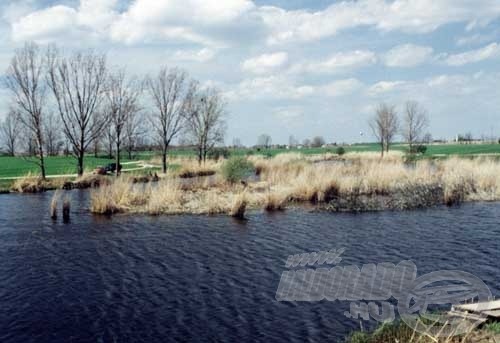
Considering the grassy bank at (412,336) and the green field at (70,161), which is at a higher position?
the green field at (70,161)

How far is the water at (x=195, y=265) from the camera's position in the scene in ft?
27.4

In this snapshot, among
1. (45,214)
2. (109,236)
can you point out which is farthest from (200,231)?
(45,214)

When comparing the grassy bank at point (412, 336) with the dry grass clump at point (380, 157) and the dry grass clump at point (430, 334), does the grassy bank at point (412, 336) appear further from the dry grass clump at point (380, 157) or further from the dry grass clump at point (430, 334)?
the dry grass clump at point (380, 157)

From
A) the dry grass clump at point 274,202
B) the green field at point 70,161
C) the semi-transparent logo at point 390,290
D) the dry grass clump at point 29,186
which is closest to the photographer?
the semi-transparent logo at point 390,290

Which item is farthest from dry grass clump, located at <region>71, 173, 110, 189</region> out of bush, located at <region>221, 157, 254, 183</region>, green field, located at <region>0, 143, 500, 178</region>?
bush, located at <region>221, 157, 254, 183</region>

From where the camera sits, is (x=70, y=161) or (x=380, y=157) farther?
(x=70, y=161)

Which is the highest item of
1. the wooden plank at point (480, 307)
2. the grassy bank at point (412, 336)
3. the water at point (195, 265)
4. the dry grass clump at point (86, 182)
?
the dry grass clump at point (86, 182)

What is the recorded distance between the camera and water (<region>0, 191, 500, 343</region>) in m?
8.36

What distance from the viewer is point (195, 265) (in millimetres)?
12375

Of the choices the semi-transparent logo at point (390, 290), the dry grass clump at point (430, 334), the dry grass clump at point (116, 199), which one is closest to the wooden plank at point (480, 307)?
the semi-transparent logo at point (390, 290)

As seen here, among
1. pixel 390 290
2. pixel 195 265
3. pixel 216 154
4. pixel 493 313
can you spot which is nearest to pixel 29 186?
pixel 195 265

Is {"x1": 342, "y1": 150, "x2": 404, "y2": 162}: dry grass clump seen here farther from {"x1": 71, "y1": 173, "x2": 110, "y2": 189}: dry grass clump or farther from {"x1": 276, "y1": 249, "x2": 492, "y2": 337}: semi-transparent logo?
{"x1": 276, "y1": 249, "x2": 492, "y2": 337}: semi-transparent logo

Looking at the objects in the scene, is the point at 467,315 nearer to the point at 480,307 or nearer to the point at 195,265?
the point at 480,307

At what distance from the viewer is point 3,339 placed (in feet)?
26.2
